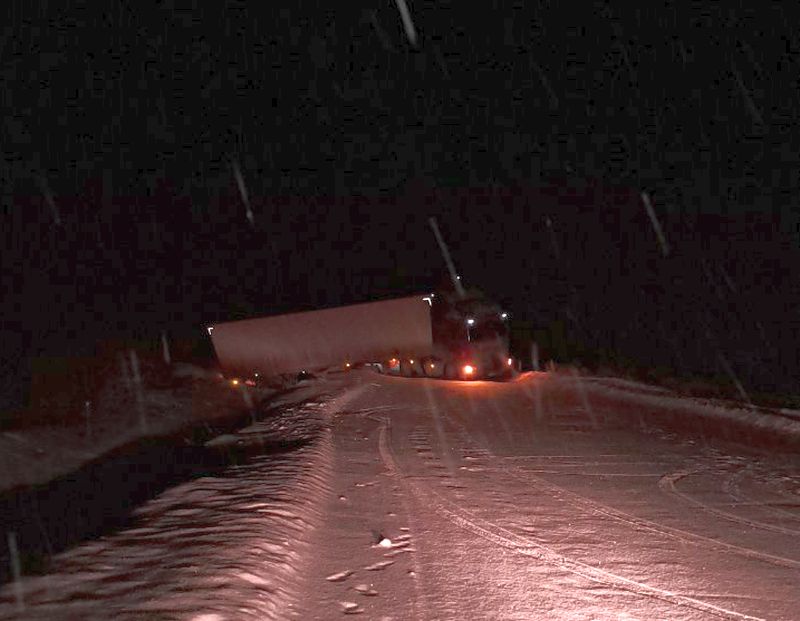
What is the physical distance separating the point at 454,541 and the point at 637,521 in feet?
8.16

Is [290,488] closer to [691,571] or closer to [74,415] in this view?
[691,571]

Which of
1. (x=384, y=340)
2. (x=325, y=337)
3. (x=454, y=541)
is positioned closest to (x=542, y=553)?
(x=454, y=541)

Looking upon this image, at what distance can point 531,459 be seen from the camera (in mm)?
14578

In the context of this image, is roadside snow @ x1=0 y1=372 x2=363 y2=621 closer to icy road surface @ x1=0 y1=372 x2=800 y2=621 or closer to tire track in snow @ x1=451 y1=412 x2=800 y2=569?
icy road surface @ x1=0 y1=372 x2=800 y2=621

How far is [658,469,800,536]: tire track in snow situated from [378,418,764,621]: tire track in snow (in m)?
3.02

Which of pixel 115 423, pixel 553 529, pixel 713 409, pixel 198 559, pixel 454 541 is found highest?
pixel 115 423

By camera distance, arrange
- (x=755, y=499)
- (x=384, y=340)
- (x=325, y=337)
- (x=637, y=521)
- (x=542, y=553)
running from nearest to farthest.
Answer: (x=542, y=553), (x=637, y=521), (x=755, y=499), (x=384, y=340), (x=325, y=337)

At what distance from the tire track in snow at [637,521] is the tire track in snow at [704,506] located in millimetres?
1080

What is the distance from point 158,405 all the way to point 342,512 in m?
23.3

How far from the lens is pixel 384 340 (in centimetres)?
3944

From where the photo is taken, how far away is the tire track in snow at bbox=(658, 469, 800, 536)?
9469 millimetres

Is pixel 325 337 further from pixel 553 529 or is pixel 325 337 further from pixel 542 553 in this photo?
pixel 542 553

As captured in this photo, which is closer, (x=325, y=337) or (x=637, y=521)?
(x=637, y=521)

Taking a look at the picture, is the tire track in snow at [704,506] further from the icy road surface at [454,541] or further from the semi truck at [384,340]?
the semi truck at [384,340]
